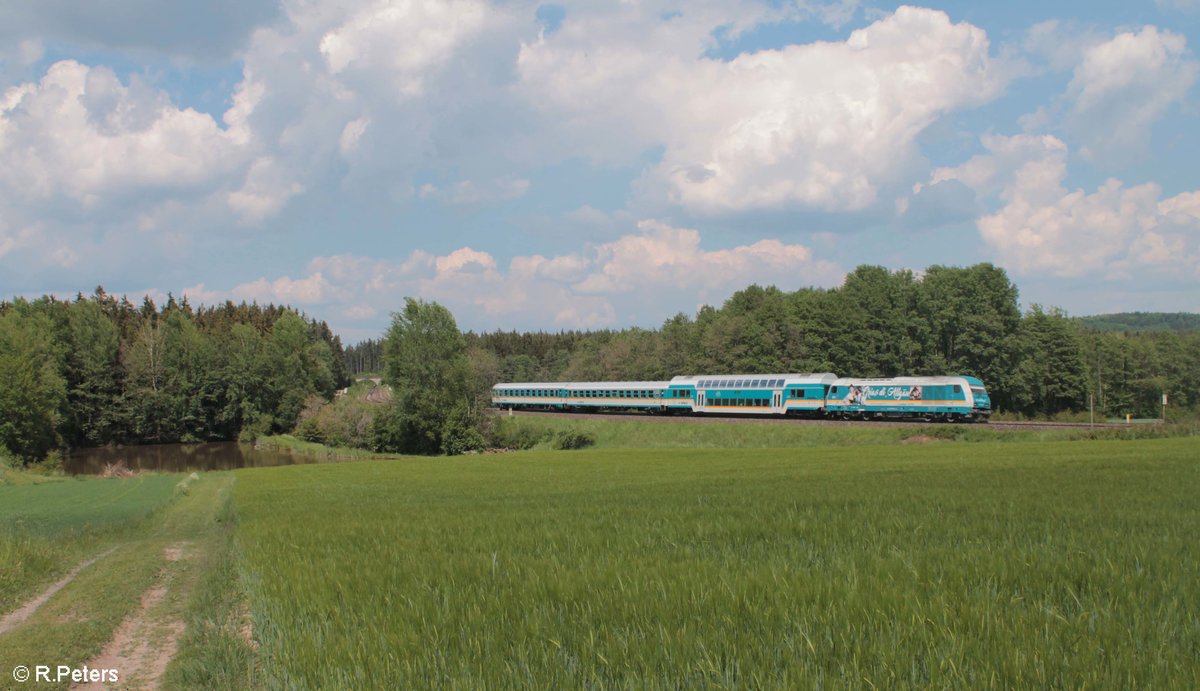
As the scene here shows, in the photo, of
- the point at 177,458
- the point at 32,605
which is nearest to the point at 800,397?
the point at 32,605

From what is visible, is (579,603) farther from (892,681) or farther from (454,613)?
(892,681)

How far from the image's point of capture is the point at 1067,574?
21.8 ft

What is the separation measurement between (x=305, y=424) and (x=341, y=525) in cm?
8497

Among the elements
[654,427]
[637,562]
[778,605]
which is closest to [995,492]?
[637,562]

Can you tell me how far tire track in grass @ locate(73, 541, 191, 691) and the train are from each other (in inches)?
2176

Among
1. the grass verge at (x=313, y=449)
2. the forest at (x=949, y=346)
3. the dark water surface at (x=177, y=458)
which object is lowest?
the dark water surface at (x=177, y=458)

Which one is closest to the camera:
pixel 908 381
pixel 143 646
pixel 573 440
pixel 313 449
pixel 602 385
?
pixel 143 646

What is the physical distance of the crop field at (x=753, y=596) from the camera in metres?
4.52

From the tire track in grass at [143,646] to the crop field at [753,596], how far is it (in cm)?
108

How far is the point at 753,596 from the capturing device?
20.4 ft

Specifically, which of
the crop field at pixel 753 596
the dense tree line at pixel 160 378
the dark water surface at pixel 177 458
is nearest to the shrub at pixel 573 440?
the dark water surface at pixel 177 458

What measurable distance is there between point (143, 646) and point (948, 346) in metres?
93.0

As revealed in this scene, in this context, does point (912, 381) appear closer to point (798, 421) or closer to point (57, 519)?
point (798, 421)

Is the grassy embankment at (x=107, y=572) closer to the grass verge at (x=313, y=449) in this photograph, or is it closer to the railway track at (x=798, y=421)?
the railway track at (x=798, y=421)
